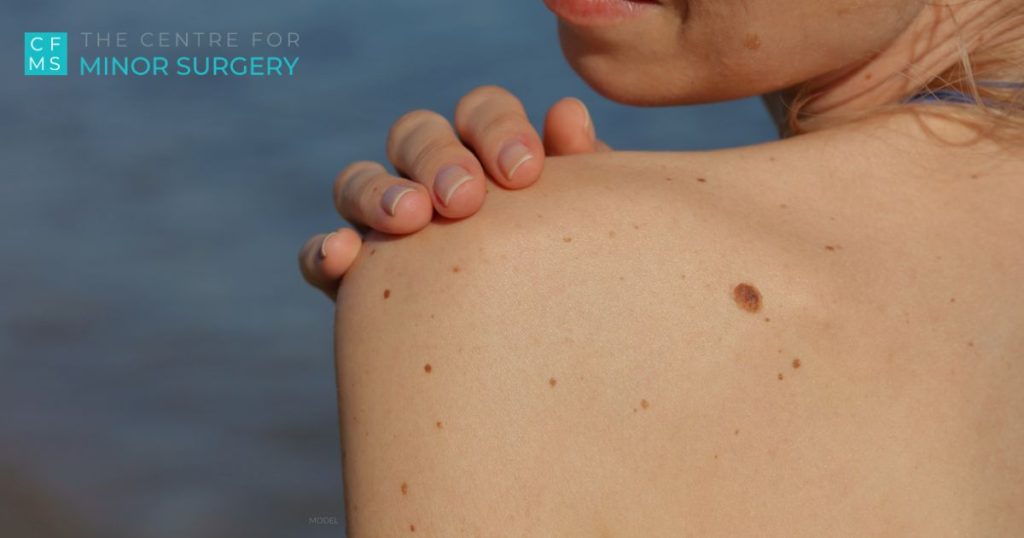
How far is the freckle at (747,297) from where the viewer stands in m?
0.82

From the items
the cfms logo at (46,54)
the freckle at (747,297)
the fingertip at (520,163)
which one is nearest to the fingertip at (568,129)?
the fingertip at (520,163)

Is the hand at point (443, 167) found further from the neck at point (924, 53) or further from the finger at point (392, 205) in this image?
the neck at point (924, 53)

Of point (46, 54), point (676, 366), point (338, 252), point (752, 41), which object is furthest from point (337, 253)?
point (46, 54)

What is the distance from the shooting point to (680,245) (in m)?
0.83

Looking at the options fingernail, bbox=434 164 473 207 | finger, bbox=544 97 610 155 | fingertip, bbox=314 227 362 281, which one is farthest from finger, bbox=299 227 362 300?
finger, bbox=544 97 610 155

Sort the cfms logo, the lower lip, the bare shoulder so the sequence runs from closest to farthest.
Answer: the bare shoulder → the lower lip → the cfms logo

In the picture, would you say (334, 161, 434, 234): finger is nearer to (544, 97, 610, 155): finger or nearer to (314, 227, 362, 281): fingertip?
(314, 227, 362, 281): fingertip

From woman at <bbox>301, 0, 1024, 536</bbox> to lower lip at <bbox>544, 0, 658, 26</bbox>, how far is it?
18 centimetres

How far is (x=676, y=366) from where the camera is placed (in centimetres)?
80

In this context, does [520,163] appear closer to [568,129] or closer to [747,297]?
[747,297]

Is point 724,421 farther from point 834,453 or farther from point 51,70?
point 51,70

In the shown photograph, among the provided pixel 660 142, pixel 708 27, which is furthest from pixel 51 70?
pixel 708 27

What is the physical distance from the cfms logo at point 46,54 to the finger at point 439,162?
3.84 m

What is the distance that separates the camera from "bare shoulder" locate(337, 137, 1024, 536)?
0.78 metres
